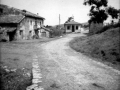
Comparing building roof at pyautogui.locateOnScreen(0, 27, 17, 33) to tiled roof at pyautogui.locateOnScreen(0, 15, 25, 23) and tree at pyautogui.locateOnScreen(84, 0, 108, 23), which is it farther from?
tree at pyautogui.locateOnScreen(84, 0, 108, 23)

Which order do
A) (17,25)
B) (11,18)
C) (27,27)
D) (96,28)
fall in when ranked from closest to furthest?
(17,25) → (11,18) → (96,28) → (27,27)

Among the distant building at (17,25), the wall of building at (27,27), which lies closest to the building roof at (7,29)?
the distant building at (17,25)

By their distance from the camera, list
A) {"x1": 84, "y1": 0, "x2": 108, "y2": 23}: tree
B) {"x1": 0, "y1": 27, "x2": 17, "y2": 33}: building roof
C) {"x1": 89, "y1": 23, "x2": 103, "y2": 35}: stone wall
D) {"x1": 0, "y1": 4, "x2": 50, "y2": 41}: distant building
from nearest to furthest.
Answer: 1. {"x1": 0, "y1": 27, "x2": 17, "y2": 33}: building roof
2. {"x1": 0, "y1": 4, "x2": 50, "y2": 41}: distant building
3. {"x1": 89, "y1": 23, "x2": 103, "y2": 35}: stone wall
4. {"x1": 84, "y1": 0, "x2": 108, "y2": 23}: tree

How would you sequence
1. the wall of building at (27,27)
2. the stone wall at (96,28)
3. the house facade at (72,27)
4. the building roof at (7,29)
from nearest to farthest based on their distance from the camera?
1. the building roof at (7,29)
2. the stone wall at (96,28)
3. the wall of building at (27,27)
4. the house facade at (72,27)

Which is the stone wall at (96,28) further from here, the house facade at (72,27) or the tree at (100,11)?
the house facade at (72,27)

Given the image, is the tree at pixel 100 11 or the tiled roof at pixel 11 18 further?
the tree at pixel 100 11

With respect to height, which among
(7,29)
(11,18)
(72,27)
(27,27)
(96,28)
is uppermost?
(72,27)

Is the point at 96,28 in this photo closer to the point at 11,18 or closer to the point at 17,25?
the point at 17,25

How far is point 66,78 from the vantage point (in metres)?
5.55

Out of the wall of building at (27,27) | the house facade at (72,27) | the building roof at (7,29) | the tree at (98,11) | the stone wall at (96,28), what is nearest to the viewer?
the building roof at (7,29)

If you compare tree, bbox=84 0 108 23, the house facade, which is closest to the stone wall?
tree, bbox=84 0 108 23

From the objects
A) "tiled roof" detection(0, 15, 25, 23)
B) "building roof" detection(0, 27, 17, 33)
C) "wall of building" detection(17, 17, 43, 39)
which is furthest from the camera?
"wall of building" detection(17, 17, 43, 39)

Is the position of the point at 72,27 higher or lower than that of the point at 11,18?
higher

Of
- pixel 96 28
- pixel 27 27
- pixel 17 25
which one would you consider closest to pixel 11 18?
pixel 17 25
